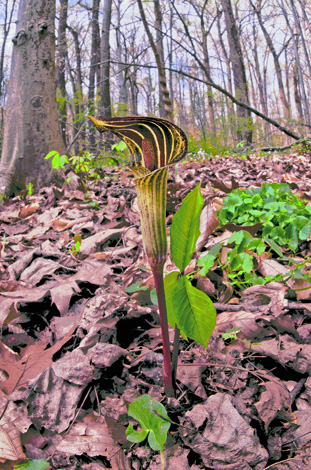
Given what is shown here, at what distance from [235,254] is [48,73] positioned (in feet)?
11.3

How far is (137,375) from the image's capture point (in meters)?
0.95

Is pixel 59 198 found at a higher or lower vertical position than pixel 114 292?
higher

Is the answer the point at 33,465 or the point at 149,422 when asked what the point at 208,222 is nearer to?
the point at 149,422

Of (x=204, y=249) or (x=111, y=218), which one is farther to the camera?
(x=111, y=218)

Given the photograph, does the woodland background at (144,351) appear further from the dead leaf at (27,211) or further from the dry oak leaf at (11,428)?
the dead leaf at (27,211)

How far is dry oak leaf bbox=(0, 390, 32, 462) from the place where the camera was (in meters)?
0.76

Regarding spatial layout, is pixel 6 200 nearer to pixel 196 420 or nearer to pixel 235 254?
pixel 235 254

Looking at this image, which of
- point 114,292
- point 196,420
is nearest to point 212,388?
point 196,420

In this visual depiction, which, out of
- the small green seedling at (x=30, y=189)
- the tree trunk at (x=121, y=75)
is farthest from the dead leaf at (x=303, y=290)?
the tree trunk at (x=121, y=75)

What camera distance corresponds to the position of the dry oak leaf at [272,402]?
807mm

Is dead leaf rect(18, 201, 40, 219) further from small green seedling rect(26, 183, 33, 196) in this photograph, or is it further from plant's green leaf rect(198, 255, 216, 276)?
plant's green leaf rect(198, 255, 216, 276)

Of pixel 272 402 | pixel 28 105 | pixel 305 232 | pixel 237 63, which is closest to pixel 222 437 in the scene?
pixel 272 402

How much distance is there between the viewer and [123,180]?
3348 millimetres

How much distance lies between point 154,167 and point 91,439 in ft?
2.18
